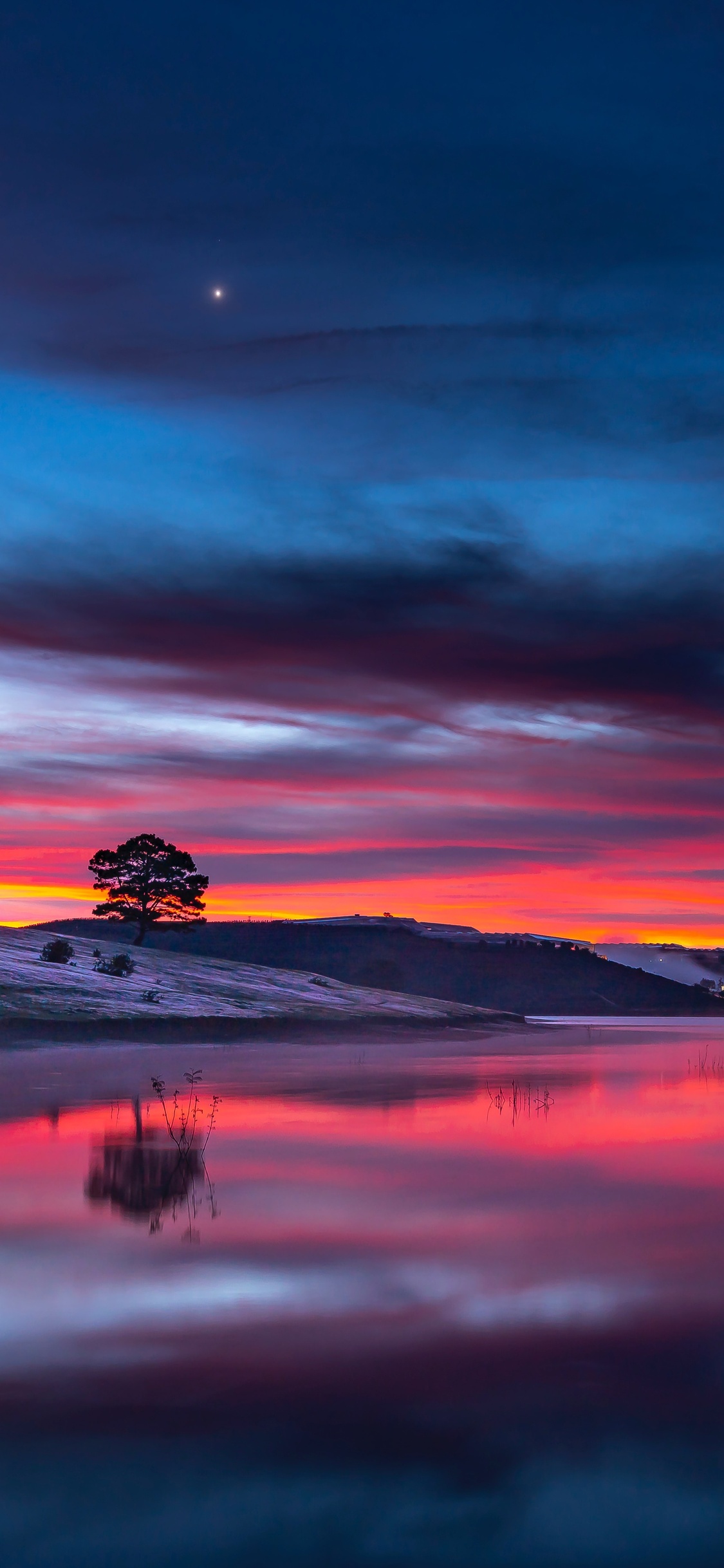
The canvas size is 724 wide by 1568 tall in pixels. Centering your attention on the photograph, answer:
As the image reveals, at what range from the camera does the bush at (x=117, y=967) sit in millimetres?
63094

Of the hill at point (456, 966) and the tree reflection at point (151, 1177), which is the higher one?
the hill at point (456, 966)

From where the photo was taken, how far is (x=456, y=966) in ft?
427

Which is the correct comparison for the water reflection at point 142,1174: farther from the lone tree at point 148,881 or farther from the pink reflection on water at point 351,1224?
the lone tree at point 148,881

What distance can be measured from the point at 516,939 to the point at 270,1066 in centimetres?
10198

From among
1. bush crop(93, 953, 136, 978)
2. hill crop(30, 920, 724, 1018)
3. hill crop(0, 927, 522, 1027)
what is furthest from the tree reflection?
hill crop(30, 920, 724, 1018)

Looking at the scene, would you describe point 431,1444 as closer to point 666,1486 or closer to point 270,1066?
point 666,1486

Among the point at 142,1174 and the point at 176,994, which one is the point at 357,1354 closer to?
the point at 142,1174

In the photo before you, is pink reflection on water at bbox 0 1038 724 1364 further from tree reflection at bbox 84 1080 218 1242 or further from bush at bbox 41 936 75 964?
bush at bbox 41 936 75 964

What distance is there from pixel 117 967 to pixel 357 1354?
55.5m

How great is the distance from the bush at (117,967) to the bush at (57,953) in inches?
61.8

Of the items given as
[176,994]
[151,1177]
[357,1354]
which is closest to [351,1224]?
[151,1177]

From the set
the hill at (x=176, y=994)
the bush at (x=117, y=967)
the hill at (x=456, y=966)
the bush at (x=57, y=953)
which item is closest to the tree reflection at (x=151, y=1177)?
the hill at (x=176, y=994)

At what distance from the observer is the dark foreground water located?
7117mm

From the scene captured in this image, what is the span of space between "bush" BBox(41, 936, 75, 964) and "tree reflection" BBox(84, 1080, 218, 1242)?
40.8 m
